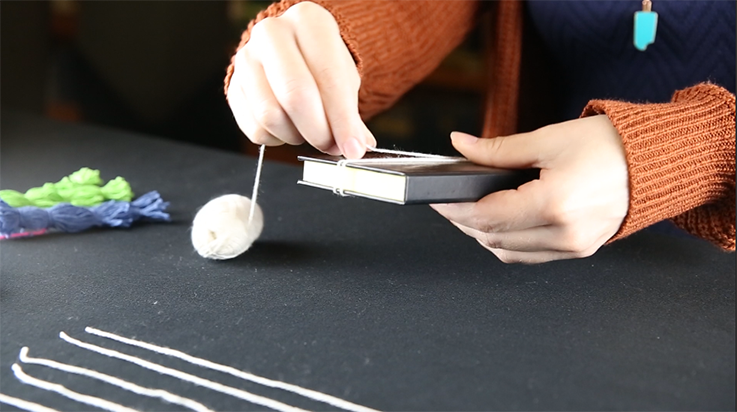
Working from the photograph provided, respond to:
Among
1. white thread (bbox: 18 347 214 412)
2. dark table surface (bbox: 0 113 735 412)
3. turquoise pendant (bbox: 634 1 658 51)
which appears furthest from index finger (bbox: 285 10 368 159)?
turquoise pendant (bbox: 634 1 658 51)

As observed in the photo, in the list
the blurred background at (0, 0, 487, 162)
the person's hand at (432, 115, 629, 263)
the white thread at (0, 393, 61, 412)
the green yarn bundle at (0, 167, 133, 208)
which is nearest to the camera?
the white thread at (0, 393, 61, 412)

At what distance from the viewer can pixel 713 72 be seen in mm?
776

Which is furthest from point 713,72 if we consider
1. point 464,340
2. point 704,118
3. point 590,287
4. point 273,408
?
point 273,408

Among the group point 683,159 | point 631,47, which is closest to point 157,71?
point 631,47

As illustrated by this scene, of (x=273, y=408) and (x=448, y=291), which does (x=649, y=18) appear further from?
(x=273, y=408)

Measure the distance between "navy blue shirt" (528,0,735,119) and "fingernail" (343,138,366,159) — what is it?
0.42 m

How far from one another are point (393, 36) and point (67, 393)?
1.71ft

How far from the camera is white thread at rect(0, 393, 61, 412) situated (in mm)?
392

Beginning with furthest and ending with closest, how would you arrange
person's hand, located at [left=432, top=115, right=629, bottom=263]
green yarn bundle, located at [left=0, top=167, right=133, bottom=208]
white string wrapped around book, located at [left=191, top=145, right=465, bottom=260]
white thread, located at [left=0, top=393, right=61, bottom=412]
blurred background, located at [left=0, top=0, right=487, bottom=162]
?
1. blurred background, located at [left=0, top=0, right=487, bottom=162]
2. green yarn bundle, located at [left=0, top=167, right=133, bottom=208]
3. white string wrapped around book, located at [left=191, top=145, right=465, bottom=260]
4. person's hand, located at [left=432, top=115, right=629, bottom=263]
5. white thread, located at [left=0, top=393, right=61, bottom=412]

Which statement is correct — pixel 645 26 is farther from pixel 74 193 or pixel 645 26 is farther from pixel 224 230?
pixel 74 193

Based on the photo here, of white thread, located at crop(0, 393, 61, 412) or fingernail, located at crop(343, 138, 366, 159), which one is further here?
fingernail, located at crop(343, 138, 366, 159)

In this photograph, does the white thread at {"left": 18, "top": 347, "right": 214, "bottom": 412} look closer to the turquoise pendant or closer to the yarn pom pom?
the yarn pom pom

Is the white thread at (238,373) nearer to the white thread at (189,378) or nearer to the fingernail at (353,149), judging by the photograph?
the white thread at (189,378)

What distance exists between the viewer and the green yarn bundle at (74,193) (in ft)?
2.32
